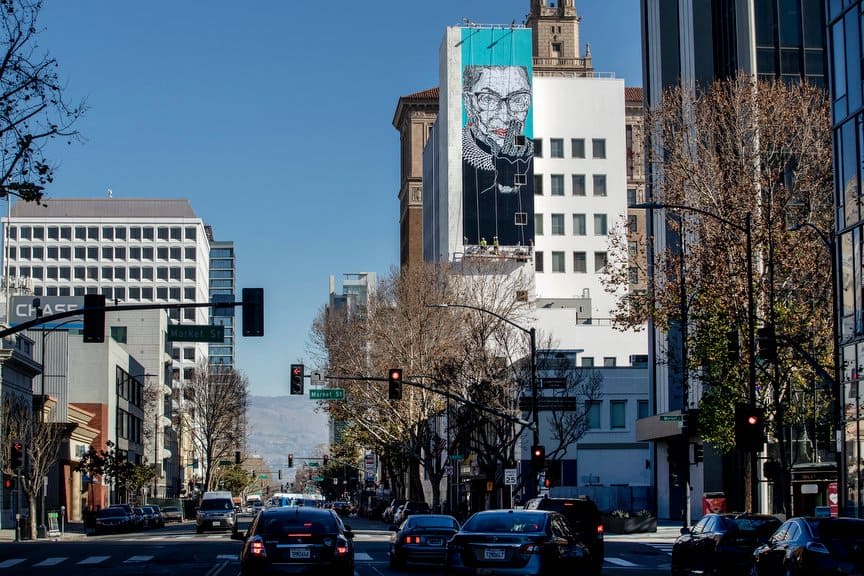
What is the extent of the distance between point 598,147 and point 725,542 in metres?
88.6

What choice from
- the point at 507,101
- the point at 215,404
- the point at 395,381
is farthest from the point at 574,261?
the point at 395,381

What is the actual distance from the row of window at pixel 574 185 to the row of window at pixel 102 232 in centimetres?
9738

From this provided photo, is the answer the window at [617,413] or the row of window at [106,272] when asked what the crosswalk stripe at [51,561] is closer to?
the window at [617,413]

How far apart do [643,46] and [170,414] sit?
335 ft

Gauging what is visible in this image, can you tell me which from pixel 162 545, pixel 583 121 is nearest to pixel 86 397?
pixel 583 121

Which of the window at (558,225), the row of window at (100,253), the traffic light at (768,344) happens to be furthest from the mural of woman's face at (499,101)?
the row of window at (100,253)

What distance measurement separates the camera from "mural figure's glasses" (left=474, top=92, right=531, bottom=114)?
4366 inches

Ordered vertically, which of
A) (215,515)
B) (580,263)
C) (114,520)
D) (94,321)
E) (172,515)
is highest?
(580,263)

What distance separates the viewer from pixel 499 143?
367 feet

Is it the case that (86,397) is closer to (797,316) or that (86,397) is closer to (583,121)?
(583,121)

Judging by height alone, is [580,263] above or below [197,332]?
above

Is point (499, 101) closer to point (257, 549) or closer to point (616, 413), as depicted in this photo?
point (616, 413)

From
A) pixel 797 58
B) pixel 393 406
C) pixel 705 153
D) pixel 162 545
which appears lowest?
pixel 162 545

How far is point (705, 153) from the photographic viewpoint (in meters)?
45.0
